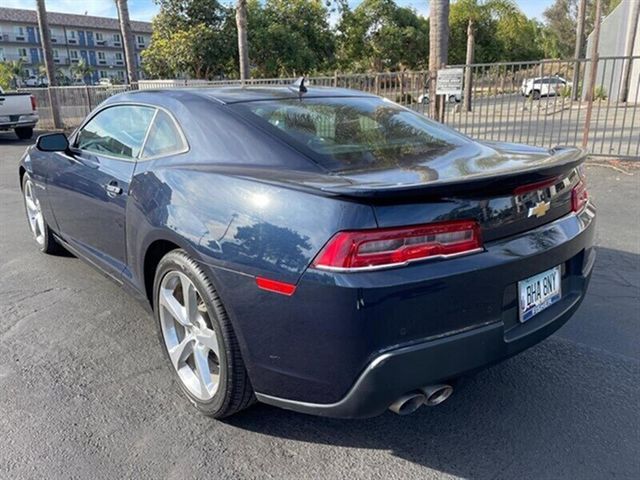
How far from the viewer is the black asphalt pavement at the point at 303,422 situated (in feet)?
7.39

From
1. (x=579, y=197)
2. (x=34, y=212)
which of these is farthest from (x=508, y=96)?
(x=34, y=212)

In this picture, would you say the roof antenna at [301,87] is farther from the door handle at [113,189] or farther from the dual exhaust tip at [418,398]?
the dual exhaust tip at [418,398]

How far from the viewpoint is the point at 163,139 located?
9.73 ft

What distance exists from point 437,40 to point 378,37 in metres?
28.9

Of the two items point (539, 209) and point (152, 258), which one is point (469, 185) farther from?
point (152, 258)

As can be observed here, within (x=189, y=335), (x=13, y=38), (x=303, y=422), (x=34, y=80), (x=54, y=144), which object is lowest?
(x=303, y=422)

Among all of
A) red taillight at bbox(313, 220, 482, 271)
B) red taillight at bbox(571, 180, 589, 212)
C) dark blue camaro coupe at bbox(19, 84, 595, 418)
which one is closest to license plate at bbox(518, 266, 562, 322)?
dark blue camaro coupe at bbox(19, 84, 595, 418)

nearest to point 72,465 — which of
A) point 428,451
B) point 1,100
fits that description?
point 428,451

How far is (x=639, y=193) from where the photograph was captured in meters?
6.68

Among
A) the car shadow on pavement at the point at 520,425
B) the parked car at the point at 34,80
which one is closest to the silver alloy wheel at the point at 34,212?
the car shadow on pavement at the point at 520,425

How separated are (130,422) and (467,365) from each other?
1.66 metres

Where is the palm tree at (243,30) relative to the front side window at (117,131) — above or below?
above

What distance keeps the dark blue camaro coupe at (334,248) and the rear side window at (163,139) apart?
0.04 ft

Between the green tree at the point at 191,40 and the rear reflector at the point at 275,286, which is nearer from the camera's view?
the rear reflector at the point at 275,286
